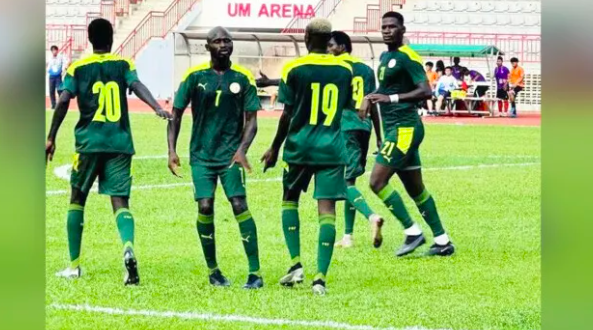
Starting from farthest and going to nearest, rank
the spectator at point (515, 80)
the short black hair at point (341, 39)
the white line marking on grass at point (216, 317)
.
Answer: the spectator at point (515, 80) < the short black hair at point (341, 39) < the white line marking on grass at point (216, 317)

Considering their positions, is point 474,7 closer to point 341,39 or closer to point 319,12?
point 319,12

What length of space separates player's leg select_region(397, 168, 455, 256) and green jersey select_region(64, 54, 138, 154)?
2.98 metres

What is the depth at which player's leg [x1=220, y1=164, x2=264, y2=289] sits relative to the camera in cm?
755

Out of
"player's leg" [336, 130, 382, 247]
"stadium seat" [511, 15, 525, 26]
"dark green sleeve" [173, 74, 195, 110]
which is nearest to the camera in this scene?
"dark green sleeve" [173, 74, 195, 110]

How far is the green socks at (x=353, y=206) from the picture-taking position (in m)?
10.0

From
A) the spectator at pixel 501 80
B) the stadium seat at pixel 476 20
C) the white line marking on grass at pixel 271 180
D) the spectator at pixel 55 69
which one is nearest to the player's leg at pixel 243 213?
the white line marking on grass at pixel 271 180

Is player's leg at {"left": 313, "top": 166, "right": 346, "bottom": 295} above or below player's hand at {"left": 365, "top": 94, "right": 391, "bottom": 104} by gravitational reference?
below

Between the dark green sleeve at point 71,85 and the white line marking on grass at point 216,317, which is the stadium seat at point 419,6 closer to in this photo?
the dark green sleeve at point 71,85

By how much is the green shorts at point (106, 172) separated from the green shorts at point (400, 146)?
262 centimetres

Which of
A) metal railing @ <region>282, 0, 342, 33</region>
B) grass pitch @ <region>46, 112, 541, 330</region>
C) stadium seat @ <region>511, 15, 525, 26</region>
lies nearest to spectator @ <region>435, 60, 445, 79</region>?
stadium seat @ <region>511, 15, 525, 26</region>

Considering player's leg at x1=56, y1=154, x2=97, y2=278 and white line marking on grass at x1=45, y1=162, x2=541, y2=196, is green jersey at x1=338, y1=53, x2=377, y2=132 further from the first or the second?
white line marking on grass at x1=45, y1=162, x2=541, y2=196
